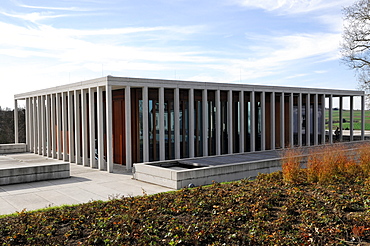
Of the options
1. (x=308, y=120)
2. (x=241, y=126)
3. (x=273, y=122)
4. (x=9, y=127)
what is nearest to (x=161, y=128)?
(x=241, y=126)

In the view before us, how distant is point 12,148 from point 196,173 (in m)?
20.4

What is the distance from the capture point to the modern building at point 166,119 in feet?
62.3

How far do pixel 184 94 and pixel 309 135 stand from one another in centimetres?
1166

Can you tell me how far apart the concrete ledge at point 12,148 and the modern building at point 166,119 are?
20.6 inches

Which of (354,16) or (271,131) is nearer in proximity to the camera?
(354,16)

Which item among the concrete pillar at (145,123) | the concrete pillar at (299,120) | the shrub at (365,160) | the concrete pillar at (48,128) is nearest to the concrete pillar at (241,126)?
the concrete pillar at (299,120)

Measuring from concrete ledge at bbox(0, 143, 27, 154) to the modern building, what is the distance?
0.52 meters

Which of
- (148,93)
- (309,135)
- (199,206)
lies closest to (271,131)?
(309,135)

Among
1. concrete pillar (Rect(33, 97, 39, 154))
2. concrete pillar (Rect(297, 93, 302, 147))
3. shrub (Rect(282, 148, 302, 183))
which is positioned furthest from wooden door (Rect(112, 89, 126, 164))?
concrete pillar (Rect(297, 93, 302, 147))

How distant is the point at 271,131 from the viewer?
24.9 meters

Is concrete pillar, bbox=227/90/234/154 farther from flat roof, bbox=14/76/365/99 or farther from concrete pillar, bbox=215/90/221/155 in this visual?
concrete pillar, bbox=215/90/221/155

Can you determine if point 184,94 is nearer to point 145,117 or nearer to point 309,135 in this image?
point 145,117

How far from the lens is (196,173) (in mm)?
13867

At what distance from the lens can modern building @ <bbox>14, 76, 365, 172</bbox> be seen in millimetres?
18984
